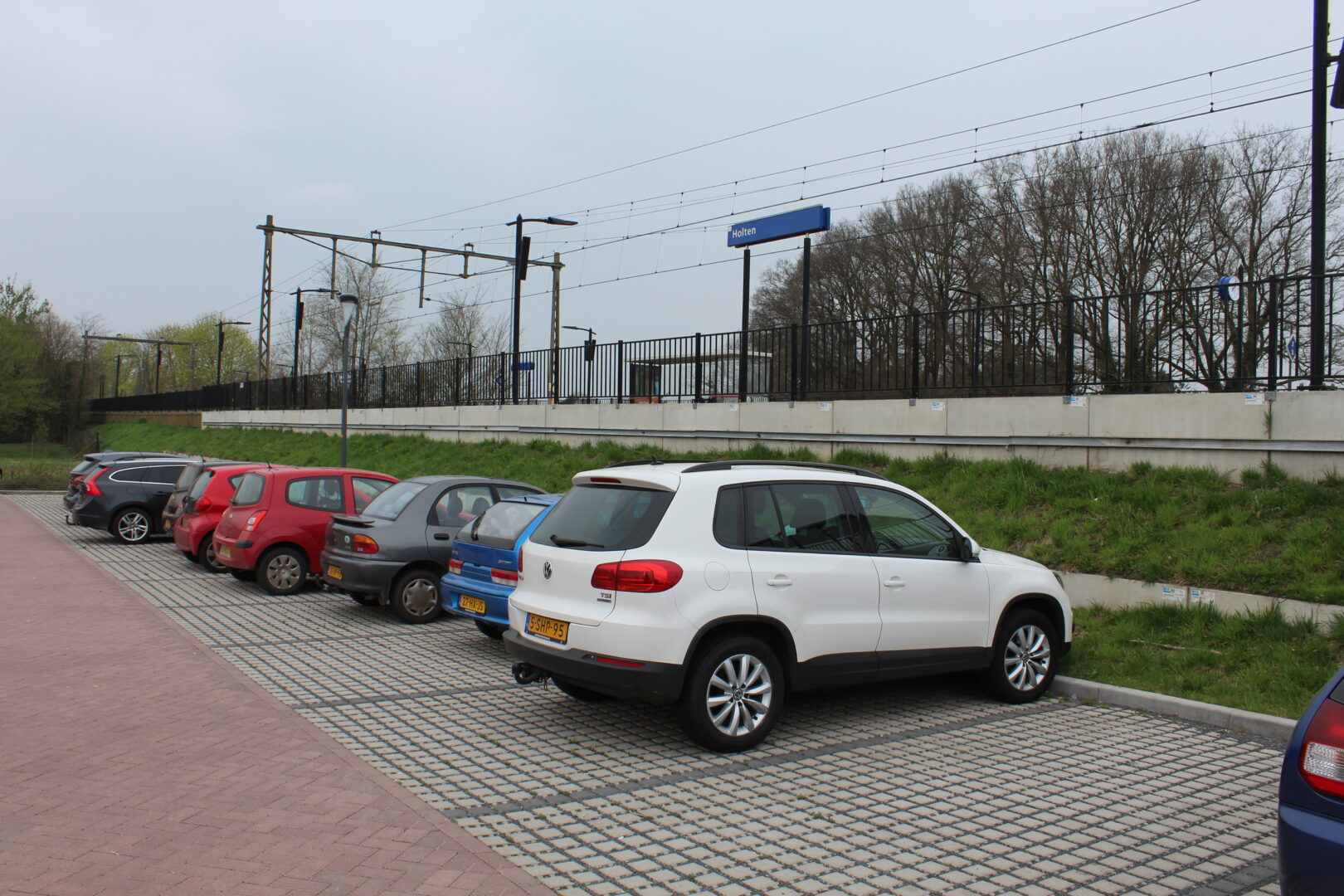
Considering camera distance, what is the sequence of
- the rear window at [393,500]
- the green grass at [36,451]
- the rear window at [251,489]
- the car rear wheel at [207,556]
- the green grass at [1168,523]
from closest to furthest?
the green grass at [1168,523] < the rear window at [393,500] < the rear window at [251,489] < the car rear wheel at [207,556] < the green grass at [36,451]

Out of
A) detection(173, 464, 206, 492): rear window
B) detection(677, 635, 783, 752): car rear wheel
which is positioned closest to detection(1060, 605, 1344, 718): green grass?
detection(677, 635, 783, 752): car rear wheel

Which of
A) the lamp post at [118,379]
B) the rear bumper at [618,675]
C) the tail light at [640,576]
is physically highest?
the lamp post at [118,379]

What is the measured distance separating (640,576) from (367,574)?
528 centimetres

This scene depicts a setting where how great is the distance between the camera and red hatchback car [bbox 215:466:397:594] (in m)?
12.0

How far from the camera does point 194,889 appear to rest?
3949 millimetres

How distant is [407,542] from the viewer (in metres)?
10.3

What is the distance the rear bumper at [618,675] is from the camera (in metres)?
5.70

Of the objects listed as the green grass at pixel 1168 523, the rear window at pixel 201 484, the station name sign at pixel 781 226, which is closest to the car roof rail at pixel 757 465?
the green grass at pixel 1168 523

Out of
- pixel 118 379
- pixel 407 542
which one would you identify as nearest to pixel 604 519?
pixel 407 542

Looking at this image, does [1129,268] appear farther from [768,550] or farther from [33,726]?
[33,726]

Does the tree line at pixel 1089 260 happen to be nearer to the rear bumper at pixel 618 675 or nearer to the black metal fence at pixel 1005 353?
the black metal fence at pixel 1005 353

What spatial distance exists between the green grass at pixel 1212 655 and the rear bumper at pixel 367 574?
6.54 m

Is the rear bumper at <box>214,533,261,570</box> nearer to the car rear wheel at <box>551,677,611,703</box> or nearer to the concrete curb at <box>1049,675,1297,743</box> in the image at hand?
the car rear wheel at <box>551,677,611,703</box>

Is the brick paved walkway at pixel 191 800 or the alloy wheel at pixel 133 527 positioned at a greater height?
the alloy wheel at pixel 133 527
